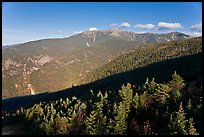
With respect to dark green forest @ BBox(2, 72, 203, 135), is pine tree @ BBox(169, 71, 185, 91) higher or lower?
higher

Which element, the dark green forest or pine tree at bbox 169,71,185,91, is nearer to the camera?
the dark green forest

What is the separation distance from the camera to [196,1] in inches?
548

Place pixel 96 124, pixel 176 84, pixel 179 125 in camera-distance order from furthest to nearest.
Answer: pixel 176 84 < pixel 96 124 < pixel 179 125

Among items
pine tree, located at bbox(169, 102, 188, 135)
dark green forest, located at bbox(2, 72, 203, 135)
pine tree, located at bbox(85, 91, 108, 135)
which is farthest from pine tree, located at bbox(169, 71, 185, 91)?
pine tree, located at bbox(169, 102, 188, 135)

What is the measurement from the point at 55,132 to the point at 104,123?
13668 millimetres

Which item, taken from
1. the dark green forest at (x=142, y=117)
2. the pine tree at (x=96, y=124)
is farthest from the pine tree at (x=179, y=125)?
the pine tree at (x=96, y=124)

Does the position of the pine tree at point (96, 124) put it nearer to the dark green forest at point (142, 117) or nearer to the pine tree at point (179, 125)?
the dark green forest at point (142, 117)

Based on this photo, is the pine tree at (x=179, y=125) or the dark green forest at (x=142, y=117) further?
the dark green forest at (x=142, y=117)

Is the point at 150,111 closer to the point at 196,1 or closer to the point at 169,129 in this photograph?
the point at 169,129

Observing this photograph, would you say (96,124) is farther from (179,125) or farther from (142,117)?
(179,125)

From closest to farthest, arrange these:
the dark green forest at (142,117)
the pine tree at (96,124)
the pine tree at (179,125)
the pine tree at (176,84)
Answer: the pine tree at (179,125), the dark green forest at (142,117), the pine tree at (96,124), the pine tree at (176,84)

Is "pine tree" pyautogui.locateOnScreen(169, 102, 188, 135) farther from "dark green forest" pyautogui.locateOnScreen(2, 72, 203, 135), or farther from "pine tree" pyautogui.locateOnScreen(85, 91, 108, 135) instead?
"pine tree" pyautogui.locateOnScreen(85, 91, 108, 135)

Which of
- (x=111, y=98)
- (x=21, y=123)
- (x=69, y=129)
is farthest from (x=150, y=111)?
(x=21, y=123)

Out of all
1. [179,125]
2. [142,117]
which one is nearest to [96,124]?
[142,117]
